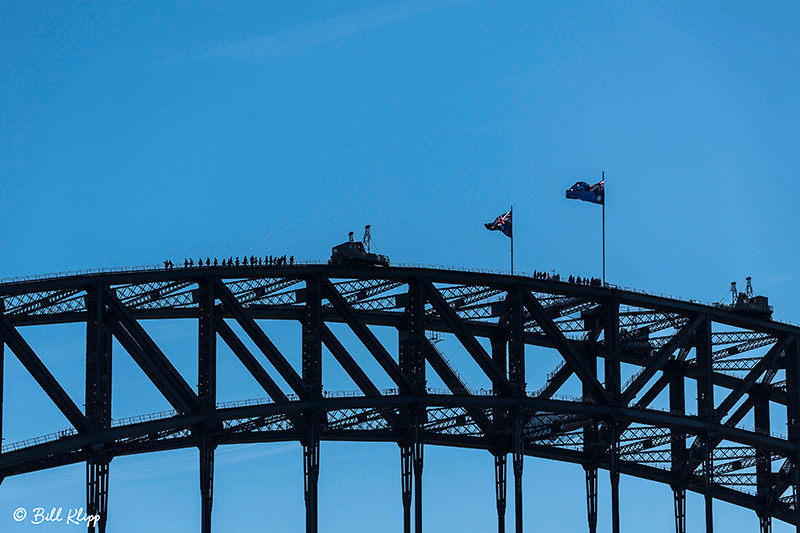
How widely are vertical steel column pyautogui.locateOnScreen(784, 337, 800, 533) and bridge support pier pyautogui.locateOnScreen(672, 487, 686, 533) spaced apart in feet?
31.9

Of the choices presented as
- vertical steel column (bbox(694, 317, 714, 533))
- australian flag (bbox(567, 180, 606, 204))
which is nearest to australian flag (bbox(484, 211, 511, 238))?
australian flag (bbox(567, 180, 606, 204))

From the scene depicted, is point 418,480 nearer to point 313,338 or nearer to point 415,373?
point 415,373

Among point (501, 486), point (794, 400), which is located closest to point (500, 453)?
point (501, 486)

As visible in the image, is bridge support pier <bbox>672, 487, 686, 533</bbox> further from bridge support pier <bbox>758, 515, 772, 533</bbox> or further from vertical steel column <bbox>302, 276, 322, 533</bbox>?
vertical steel column <bbox>302, 276, 322, 533</bbox>

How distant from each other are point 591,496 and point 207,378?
33753 mm

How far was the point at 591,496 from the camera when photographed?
147 metres

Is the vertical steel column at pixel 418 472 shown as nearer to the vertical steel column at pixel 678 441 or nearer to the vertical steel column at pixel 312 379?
the vertical steel column at pixel 312 379

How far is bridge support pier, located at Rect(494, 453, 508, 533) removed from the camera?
459ft

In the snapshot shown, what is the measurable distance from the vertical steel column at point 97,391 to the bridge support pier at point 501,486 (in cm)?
2960

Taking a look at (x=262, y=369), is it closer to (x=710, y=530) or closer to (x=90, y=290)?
(x=90, y=290)

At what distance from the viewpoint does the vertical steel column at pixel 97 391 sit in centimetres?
12562

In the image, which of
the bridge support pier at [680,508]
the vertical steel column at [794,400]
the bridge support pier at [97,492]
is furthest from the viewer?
the vertical steel column at [794,400]

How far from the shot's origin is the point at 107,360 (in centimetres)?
12800

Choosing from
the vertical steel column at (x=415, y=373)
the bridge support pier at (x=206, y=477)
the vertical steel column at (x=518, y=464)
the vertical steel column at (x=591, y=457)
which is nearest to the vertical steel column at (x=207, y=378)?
the bridge support pier at (x=206, y=477)
